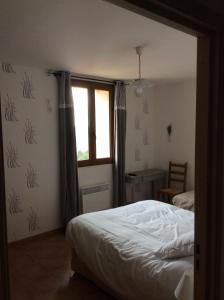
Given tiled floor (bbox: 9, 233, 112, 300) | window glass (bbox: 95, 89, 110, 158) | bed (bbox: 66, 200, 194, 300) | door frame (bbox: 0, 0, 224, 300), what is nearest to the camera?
door frame (bbox: 0, 0, 224, 300)

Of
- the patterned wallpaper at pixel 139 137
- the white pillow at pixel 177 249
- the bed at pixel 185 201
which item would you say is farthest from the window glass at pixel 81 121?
the white pillow at pixel 177 249

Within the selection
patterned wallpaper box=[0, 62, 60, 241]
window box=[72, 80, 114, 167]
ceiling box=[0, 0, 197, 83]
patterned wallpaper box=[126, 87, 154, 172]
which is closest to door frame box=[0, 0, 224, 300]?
ceiling box=[0, 0, 197, 83]

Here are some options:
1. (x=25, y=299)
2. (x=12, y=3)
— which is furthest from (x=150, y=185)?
(x=12, y=3)

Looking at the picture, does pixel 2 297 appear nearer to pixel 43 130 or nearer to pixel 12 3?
pixel 12 3

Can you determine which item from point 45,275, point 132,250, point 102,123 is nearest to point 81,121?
point 102,123

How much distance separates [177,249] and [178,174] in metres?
2.96

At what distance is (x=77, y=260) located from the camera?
8.52 feet

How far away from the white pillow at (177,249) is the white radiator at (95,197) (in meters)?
2.20

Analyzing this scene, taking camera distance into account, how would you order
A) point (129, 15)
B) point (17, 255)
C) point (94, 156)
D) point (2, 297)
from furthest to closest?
point (94, 156), point (17, 255), point (129, 15), point (2, 297)

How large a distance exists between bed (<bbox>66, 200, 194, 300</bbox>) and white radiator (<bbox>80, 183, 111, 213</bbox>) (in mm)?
1143

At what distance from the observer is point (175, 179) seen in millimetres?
4730

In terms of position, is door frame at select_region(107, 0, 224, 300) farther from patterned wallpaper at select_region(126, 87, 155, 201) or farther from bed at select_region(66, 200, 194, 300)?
patterned wallpaper at select_region(126, 87, 155, 201)

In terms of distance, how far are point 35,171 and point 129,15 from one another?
2394 millimetres

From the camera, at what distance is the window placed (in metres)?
4.04
